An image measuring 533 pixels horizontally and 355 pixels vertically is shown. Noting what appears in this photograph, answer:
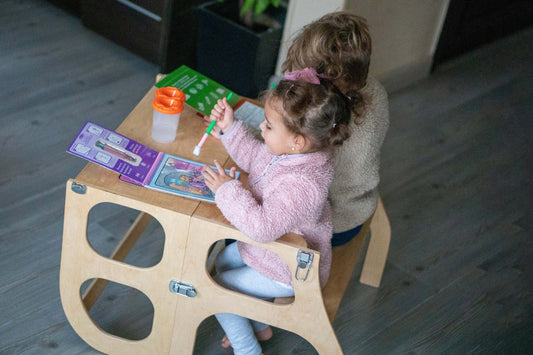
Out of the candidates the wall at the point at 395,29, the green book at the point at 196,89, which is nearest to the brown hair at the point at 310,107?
the green book at the point at 196,89

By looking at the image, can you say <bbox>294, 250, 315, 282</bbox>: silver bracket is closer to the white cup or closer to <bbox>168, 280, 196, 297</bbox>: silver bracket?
<bbox>168, 280, 196, 297</bbox>: silver bracket

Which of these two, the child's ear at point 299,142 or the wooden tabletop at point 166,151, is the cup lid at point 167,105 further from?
the child's ear at point 299,142

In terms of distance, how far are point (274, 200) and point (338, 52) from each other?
0.39 m

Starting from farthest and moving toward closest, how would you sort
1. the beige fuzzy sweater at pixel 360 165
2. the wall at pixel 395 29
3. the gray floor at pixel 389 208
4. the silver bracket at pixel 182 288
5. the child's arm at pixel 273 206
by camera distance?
1. the wall at pixel 395 29
2. the gray floor at pixel 389 208
3. the beige fuzzy sweater at pixel 360 165
4. the silver bracket at pixel 182 288
5. the child's arm at pixel 273 206

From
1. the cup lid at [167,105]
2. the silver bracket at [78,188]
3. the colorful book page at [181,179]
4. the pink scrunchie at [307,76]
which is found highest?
the pink scrunchie at [307,76]

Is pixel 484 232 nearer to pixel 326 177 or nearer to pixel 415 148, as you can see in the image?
pixel 415 148

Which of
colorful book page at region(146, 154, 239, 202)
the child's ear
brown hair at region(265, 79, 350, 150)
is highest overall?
brown hair at region(265, 79, 350, 150)

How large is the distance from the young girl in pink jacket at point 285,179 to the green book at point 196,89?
17cm

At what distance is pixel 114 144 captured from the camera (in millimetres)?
1321

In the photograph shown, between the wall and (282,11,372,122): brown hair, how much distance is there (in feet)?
3.68

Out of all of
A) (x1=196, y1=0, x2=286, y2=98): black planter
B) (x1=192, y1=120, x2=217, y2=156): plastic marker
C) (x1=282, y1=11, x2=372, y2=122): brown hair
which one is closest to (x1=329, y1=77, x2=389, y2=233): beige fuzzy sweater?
(x1=282, y1=11, x2=372, y2=122): brown hair

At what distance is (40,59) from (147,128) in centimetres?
154

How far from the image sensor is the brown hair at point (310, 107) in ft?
3.99

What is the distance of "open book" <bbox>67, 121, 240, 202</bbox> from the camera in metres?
1.27
